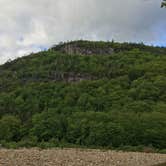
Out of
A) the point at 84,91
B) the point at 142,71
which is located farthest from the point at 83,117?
the point at 142,71

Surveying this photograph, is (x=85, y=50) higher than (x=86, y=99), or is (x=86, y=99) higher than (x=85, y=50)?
(x=85, y=50)

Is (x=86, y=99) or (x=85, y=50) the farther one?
(x=85, y=50)

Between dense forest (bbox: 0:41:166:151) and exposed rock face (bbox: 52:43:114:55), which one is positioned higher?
exposed rock face (bbox: 52:43:114:55)

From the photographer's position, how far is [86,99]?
102438 mm

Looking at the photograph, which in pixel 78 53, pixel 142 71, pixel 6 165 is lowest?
pixel 6 165

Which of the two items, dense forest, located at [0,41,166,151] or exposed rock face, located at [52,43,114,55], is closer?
dense forest, located at [0,41,166,151]

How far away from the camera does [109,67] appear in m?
133

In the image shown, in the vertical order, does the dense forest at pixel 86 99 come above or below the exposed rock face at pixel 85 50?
below

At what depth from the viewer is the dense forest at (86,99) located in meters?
76.7

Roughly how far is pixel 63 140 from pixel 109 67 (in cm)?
5573

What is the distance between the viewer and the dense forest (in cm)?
7669

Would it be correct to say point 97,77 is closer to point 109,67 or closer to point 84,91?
point 109,67

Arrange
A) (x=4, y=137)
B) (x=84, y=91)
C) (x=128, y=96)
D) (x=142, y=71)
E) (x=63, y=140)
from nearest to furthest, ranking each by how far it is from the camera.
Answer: (x=63, y=140) → (x=4, y=137) → (x=128, y=96) → (x=84, y=91) → (x=142, y=71)

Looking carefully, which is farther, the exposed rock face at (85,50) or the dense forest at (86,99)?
the exposed rock face at (85,50)
